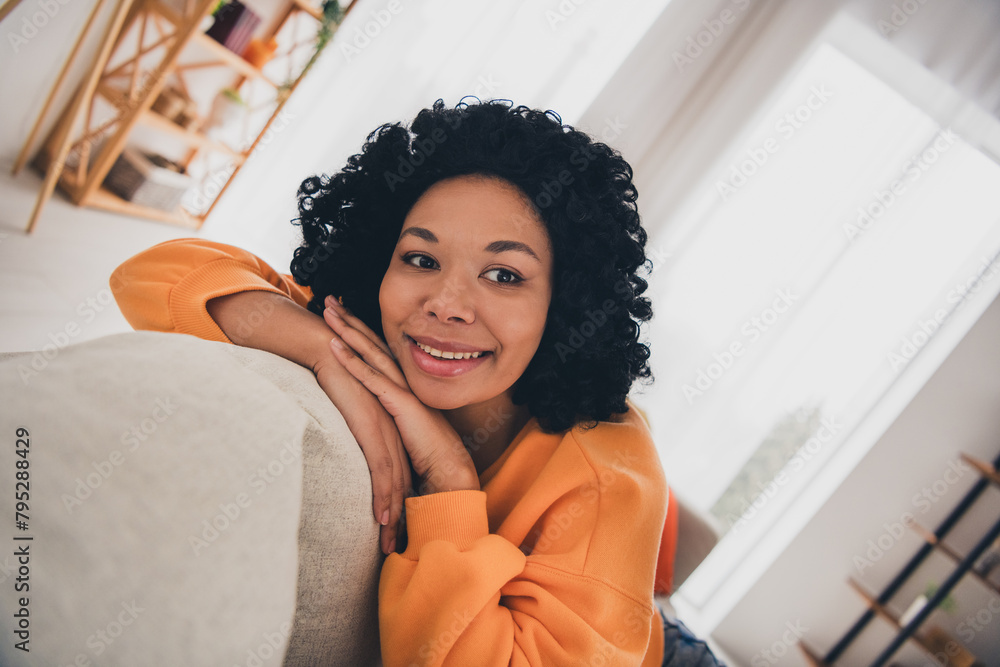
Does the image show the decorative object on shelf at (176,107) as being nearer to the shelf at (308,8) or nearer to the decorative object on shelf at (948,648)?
the shelf at (308,8)

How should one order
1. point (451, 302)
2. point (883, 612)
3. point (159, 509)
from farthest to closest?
point (883, 612)
point (451, 302)
point (159, 509)

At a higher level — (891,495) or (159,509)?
(891,495)

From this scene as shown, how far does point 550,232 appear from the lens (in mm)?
979

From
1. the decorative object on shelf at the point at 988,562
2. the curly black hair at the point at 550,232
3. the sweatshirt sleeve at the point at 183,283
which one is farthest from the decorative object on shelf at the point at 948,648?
the sweatshirt sleeve at the point at 183,283

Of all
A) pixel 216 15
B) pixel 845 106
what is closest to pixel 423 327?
pixel 845 106

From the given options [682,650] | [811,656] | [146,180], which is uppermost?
[682,650]

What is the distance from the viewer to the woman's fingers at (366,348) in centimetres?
85

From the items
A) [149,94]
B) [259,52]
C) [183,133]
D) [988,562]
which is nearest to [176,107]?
[183,133]

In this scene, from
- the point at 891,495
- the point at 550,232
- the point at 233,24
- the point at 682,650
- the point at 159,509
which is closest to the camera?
the point at 159,509

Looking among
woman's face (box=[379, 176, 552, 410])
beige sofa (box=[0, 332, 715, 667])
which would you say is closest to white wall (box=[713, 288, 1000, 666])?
woman's face (box=[379, 176, 552, 410])

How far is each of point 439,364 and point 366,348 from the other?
14 centimetres

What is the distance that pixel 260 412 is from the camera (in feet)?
1.70

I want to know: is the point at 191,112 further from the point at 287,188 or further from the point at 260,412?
the point at 260,412

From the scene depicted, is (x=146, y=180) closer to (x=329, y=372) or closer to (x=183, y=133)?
(x=183, y=133)
